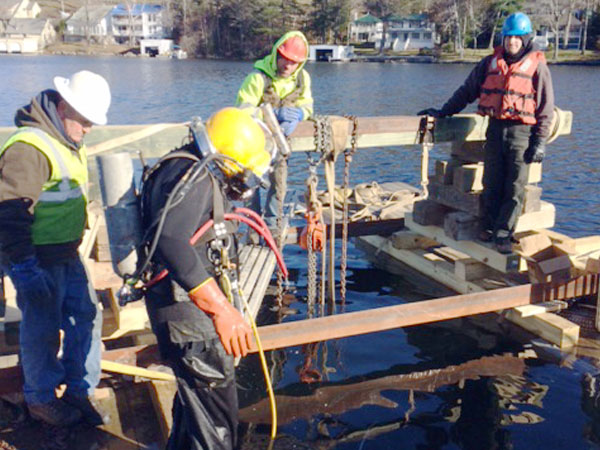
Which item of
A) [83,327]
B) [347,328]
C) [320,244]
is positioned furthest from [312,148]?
[83,327]

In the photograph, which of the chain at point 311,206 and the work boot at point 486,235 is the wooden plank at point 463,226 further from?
the chain at point 311,206

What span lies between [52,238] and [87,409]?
4.61ft

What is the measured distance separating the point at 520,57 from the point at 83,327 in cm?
529

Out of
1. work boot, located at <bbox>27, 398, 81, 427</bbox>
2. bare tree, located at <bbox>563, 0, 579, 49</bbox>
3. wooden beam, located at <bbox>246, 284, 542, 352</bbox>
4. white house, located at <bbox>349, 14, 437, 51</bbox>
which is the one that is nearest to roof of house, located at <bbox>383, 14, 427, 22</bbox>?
white house, located at <bbox>349, 14, 437, 51</bbox>

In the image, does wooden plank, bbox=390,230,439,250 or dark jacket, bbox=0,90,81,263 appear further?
wooden plank, bbox=390,230,439,250

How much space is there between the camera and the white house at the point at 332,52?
97.9m

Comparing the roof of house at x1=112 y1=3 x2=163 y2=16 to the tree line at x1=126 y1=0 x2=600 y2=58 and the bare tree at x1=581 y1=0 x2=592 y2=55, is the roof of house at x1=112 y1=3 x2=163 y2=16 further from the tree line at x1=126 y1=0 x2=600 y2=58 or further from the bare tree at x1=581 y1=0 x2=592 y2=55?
the bare tree at x1=581 y1=0 x2=592 y2=55

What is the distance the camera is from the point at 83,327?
507 centimetres

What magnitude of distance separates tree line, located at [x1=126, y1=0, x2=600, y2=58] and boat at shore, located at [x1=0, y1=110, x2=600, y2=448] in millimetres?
85626

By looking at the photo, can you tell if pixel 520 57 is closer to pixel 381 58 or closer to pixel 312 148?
pixel 312 148

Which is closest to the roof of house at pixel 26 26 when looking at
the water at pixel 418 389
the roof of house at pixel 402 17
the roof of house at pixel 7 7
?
the roof of house at pixel 7 7

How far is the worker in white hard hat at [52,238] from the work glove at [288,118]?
2483 millimetres

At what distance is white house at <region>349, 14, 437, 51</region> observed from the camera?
10325cm

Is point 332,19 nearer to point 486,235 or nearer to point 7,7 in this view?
point 7,7
